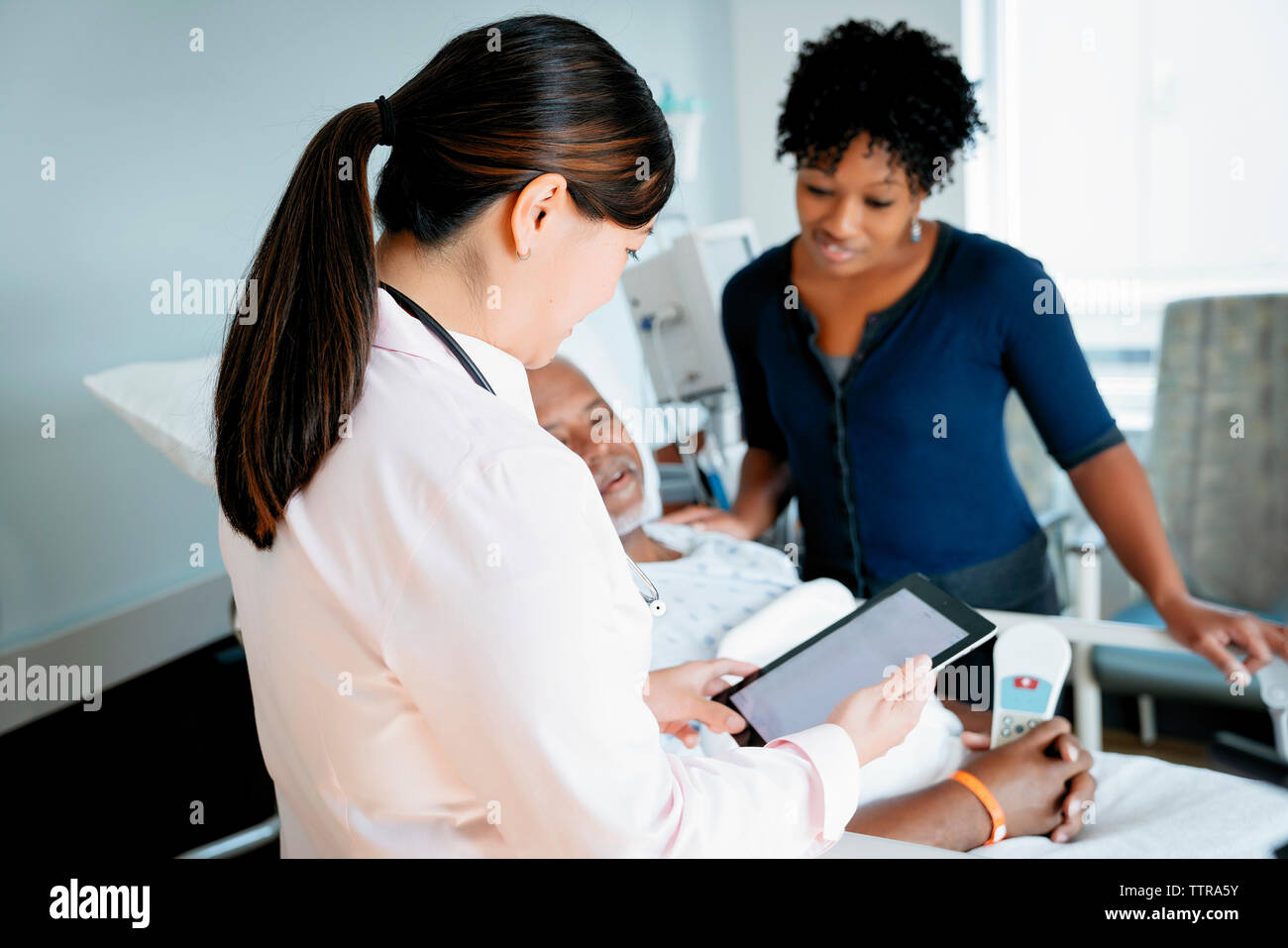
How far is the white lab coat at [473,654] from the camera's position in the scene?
649 millimetres

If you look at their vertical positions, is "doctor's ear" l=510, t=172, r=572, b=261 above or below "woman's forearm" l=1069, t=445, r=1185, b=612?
above

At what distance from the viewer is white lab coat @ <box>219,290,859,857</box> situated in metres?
0.65

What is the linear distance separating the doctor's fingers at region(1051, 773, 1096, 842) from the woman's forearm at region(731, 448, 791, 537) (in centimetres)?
80

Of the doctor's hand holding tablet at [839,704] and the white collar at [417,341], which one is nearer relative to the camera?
the white collar at [417,341]

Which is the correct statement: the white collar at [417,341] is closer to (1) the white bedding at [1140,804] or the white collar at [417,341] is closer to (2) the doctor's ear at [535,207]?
(2) the doctor's ear at [535,207]

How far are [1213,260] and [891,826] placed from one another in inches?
106

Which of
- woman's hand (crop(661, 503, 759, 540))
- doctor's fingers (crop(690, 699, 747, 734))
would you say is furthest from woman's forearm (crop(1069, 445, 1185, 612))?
doctor's fingers (crop(690, 699, 747, 734))

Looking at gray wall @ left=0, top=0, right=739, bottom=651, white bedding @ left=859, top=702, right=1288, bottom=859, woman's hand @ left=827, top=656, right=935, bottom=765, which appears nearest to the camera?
woman's hand @ left=827, top=656, right=935, bottom=765

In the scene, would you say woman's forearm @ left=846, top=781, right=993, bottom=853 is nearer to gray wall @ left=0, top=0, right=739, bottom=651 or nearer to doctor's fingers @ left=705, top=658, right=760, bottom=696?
doctor's fingers @ left=705, top=658, right=760, bottom=696

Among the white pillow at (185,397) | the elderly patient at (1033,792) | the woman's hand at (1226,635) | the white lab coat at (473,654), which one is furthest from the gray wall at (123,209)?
the woman's hand at (1226,635)

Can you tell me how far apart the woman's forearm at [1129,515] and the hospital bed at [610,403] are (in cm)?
10

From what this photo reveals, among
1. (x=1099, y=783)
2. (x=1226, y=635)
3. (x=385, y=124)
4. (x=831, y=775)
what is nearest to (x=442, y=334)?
(x=385, y=124)
